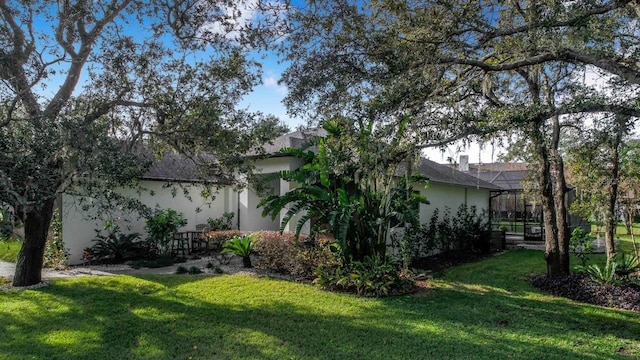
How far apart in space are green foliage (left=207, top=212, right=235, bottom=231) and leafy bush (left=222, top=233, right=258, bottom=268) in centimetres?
356

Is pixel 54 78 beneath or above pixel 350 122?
above

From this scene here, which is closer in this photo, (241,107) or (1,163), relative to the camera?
(1,163)

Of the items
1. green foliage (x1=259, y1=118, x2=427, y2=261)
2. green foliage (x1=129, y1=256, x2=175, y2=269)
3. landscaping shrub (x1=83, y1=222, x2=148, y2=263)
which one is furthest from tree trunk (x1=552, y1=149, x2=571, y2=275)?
landscaping shrub (x1=83, y1=222, x2=148, y2=263)

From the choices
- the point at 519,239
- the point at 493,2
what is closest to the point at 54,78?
the point at 493,2

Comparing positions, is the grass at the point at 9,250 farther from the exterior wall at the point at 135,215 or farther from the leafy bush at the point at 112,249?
the leafy bush at the point at 112,249

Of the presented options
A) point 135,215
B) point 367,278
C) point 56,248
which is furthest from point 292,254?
point 56,248

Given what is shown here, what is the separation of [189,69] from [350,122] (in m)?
3.80

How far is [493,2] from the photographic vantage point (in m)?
7.29

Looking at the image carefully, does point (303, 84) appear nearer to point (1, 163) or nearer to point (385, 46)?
point (385, 46)

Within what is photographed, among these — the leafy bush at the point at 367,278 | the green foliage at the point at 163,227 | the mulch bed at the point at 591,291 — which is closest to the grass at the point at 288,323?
the leafy bush at the point at 367,278

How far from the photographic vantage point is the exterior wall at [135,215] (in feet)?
39.4

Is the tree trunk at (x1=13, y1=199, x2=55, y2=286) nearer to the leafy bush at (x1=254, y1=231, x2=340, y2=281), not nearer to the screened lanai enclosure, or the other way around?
the leafy bush at (x1=254, y1=231, x2=340, y2=281)

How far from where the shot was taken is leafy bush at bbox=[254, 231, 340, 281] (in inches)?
410

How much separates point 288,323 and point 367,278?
2.72 metres
